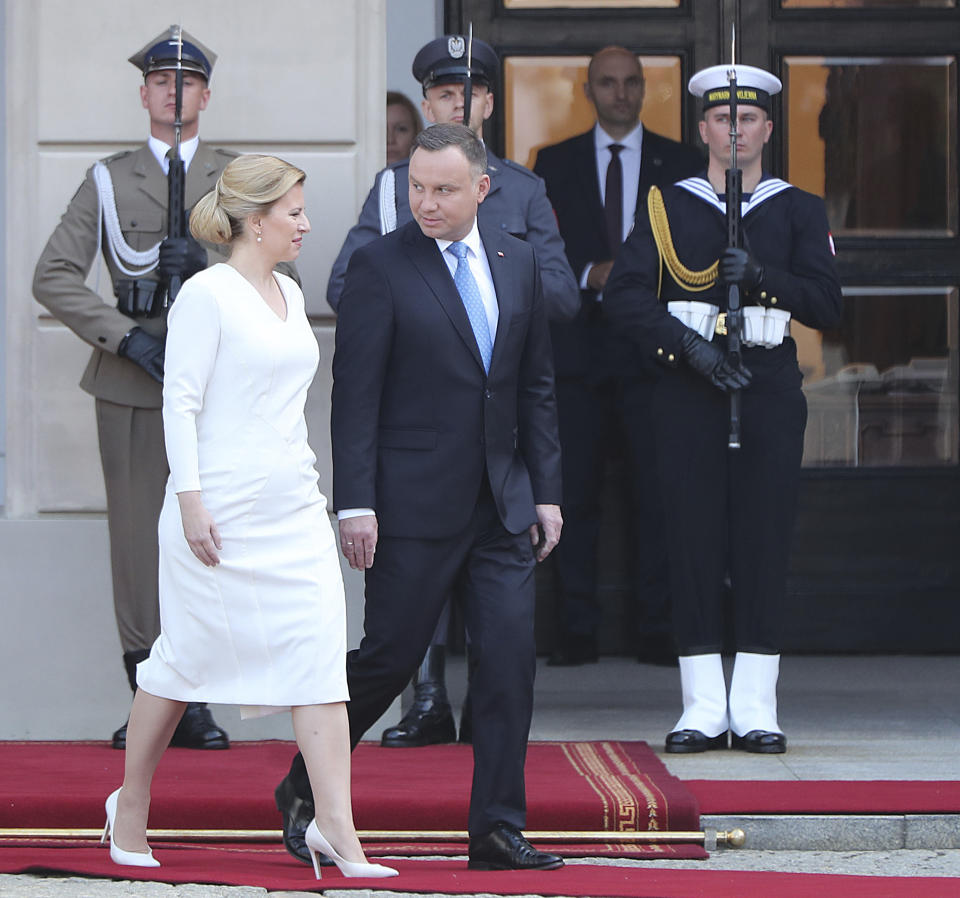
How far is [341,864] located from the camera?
429cm

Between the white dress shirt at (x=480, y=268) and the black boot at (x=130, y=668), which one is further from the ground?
the white dress shirt at (x=480, y=268)

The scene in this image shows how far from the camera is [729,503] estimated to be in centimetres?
623

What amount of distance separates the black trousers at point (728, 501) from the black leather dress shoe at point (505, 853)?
1808 mm

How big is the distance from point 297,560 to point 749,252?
2.25 m

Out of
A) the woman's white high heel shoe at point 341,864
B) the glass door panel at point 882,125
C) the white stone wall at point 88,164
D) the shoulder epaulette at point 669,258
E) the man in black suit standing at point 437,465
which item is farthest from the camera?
the glass door panel at point 882,125

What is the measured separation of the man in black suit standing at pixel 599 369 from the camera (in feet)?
26.1

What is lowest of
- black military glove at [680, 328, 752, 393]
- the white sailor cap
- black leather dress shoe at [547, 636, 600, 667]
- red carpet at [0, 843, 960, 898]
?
black leather dress shoe at [547, 636, 600, 667]

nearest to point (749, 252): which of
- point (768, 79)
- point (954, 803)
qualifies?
point (768, 79)

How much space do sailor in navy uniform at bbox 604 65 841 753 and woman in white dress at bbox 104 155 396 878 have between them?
194 centimetres

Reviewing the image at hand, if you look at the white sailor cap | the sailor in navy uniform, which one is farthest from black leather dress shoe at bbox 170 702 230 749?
the white sailor cap

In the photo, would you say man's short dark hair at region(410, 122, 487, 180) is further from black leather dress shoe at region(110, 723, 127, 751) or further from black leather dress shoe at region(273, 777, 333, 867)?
black leather dress shoe at region(110, 723, 127, 751)

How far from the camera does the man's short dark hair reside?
179 inches

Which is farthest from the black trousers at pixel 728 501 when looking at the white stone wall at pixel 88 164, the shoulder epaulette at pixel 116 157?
the shoulder epaulette at pixel 116 157

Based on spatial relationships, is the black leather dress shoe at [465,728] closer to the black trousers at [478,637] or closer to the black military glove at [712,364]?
the black military glove at [712,364]
